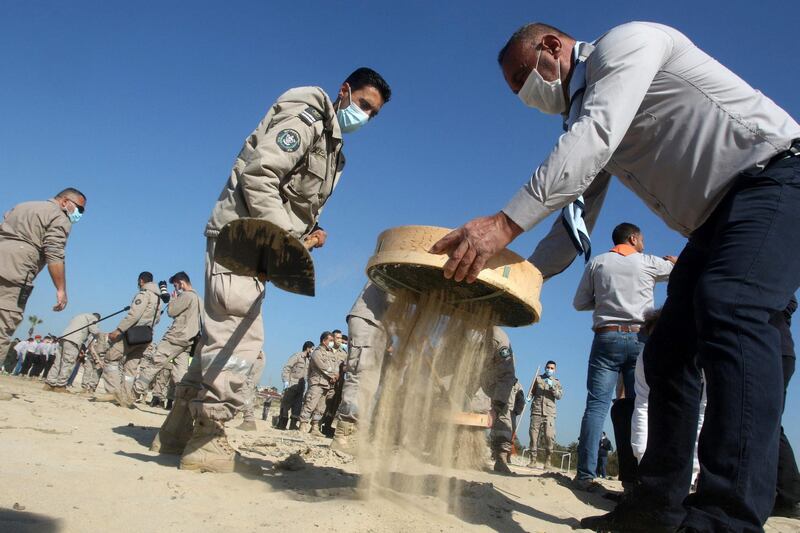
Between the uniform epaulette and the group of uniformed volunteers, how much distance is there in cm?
1

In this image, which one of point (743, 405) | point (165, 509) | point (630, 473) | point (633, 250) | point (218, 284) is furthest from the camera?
point (633, 250)

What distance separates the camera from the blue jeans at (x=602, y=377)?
427 centimetres

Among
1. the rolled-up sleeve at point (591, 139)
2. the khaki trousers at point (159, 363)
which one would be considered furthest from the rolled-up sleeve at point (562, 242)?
the khaki trousers at point (159, 363)

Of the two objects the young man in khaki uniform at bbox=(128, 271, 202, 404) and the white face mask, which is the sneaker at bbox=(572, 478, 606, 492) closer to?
the white face mask

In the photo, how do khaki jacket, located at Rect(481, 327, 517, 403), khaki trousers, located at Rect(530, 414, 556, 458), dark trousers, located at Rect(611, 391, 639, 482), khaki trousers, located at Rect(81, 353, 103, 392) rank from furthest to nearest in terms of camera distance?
khaki trousers, located at Rect(530, 414, 556, 458) → khaki trousers, located at Rect(81, 353, 103, 392) → khaki jacket, located at Rect(481, 327, 517, 403) → dark trousers, located at Rect(611, 391, 639, 482)

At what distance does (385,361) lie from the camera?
3.00 m

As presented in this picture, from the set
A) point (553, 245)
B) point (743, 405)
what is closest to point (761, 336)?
point (743, 405)

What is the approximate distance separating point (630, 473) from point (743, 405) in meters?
2.54

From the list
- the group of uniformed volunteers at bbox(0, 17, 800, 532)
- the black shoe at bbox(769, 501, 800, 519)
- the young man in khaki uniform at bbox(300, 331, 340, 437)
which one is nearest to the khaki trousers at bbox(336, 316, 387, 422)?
the group of uniformed volunteers at bbox(0, 17, 800, 532)

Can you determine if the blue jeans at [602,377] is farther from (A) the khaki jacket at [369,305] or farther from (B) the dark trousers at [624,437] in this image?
(A) the khaki jacket at [369,305]

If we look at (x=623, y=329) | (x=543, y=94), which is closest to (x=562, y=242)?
(x=543, y=94)

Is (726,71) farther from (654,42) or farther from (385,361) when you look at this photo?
(385,361)

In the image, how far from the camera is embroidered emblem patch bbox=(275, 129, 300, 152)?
305 centimetres

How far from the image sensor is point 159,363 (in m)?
9.95
